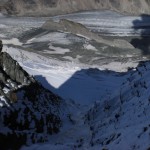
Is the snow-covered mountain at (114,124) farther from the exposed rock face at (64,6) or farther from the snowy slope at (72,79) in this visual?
the exposed rock face at (64,6)

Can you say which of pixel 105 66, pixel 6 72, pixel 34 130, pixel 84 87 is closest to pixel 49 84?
pixel 84 87

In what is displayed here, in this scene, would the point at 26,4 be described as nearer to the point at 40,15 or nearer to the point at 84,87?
the point at 40,15

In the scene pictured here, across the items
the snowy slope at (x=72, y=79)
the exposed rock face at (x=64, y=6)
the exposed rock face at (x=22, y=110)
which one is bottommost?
the exposed rock face at (x=64, y=6)

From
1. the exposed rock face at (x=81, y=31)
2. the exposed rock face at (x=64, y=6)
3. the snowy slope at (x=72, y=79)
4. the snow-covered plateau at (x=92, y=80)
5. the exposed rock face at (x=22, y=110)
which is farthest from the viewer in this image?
the exposed rock face at (x=64, y=6)

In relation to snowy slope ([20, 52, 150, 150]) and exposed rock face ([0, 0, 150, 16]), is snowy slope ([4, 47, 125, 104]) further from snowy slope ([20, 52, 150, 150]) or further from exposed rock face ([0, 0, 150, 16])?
exposed rock face ([0, 0, 150, 16])

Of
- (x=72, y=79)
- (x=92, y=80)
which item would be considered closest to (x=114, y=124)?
(x=72, y=79)

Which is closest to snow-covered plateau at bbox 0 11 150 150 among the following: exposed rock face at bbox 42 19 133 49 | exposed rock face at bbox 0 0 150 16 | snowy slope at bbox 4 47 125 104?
snowy slope at bbox 4 47 125 104

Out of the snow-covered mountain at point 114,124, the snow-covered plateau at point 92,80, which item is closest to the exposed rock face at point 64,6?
the snow-covered plateau at point 92,80
